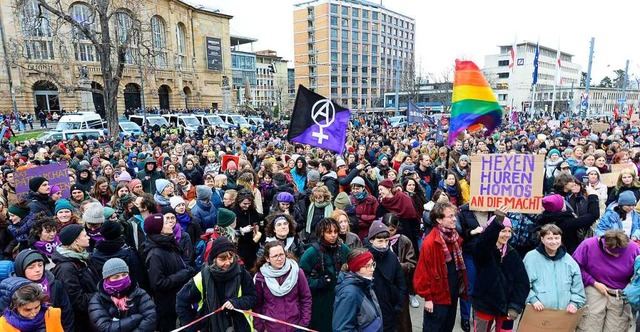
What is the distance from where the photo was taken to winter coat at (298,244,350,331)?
3711 mm

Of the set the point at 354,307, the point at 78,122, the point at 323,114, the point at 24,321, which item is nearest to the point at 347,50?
the point at 78,122

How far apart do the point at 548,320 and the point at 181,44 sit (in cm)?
5480

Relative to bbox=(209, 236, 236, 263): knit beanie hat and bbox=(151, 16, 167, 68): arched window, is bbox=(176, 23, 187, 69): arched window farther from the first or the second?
bbox=(209, 236, 236, 263): knit beanie hat

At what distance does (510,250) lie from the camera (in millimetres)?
3695


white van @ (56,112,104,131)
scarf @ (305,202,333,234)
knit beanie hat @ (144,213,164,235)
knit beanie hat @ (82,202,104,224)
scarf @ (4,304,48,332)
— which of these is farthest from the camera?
white van @ (56,112,104,131)

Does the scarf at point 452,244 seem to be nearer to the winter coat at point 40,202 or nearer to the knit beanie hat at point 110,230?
the knit beanie hat at point 110,230

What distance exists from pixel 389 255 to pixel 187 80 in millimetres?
52097

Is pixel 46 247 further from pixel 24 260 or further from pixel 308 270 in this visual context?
pixel 308 270

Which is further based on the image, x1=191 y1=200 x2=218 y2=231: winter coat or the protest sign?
the protest sign

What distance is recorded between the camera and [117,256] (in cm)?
380

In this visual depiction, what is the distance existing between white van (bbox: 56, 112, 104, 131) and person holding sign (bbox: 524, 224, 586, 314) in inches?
970

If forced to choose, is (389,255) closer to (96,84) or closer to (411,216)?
(411,216)

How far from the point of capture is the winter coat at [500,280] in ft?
11.8

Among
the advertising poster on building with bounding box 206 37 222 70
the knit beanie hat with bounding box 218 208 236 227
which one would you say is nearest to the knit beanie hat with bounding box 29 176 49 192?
the knit beanie hat with bounding box 218 208 236 227
